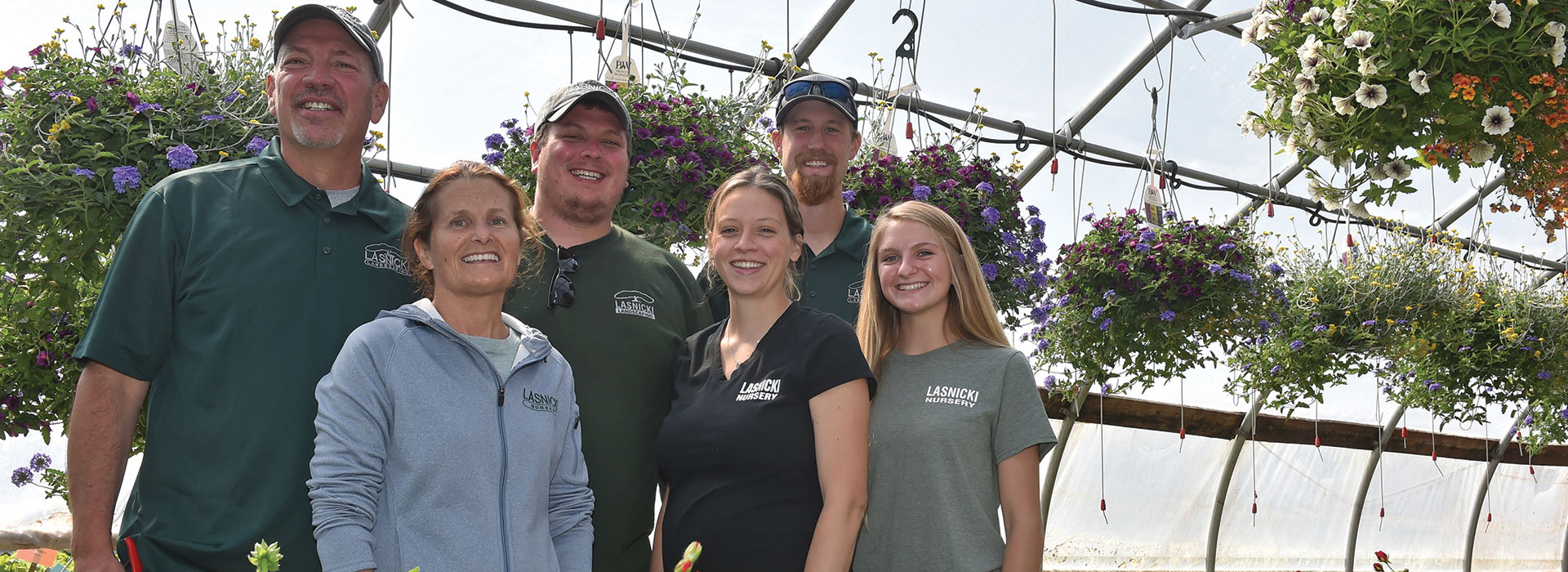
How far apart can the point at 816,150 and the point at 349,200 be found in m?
1.27

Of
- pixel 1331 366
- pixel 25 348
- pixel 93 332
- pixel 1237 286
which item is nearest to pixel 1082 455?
pixel 1331 366

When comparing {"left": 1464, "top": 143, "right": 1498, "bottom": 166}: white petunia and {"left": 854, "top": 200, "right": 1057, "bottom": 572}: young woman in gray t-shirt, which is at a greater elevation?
{"left": 1464, "top": 143, "right": 1498, "bottom": 166}: white petunia

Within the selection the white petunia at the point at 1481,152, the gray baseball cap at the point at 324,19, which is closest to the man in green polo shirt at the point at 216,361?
the gray baseball cap at the point at 324,19

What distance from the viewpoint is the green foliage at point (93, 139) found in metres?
2.48

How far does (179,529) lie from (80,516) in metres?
0.14

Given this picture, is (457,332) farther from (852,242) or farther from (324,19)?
(852,242)

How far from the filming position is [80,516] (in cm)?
174

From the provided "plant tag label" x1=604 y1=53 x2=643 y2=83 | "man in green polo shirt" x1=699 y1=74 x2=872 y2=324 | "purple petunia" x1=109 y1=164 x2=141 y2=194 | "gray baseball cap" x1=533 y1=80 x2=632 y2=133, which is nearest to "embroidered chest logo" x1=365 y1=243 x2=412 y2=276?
"gray baseball cap" x1=533 y1=80 x2=632 y2=133

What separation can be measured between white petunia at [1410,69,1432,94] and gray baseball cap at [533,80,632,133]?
5.59 feet

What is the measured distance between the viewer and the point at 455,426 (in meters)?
1.71

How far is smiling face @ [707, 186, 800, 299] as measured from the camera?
215 cm

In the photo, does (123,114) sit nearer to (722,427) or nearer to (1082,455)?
(722,427)

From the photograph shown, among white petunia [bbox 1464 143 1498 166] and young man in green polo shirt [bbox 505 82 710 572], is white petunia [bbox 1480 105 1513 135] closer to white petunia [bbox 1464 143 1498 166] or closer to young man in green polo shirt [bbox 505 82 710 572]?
white petunia [bbox 1464 143 1498 166]

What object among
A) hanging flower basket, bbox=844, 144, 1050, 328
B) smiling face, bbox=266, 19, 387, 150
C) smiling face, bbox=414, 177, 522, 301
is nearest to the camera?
smiling face, bbox=414, 177, 522, 301
